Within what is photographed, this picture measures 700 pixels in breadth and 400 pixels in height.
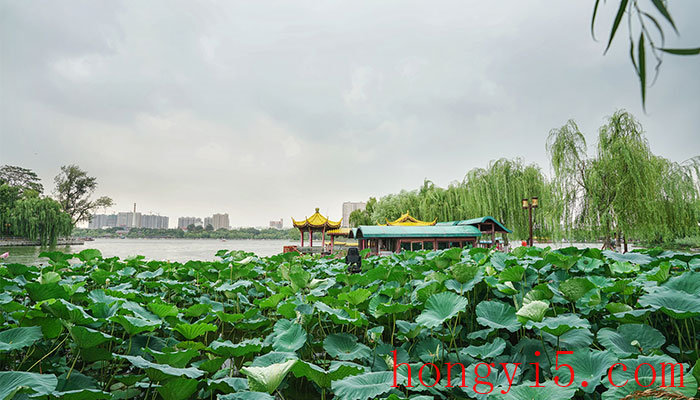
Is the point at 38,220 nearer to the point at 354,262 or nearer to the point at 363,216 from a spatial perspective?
the point at 363,216

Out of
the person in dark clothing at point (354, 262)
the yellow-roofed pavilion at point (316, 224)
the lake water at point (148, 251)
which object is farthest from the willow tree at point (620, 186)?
the lake water at point (148, 251)

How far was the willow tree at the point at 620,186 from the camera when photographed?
986 cm

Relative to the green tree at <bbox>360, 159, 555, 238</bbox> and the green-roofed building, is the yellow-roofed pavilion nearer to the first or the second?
the green-roofed building

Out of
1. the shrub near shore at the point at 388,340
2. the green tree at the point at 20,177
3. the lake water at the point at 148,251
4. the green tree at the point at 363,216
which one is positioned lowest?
the lake water at the point at 148,251

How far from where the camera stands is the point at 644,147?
32.8ft

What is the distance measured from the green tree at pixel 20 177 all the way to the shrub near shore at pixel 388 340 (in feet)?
138

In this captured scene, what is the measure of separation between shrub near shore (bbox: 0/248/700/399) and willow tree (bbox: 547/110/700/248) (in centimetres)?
965

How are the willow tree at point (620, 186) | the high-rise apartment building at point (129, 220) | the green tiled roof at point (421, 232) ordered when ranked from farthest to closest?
the high-rise apartment building at point (129, 220) → the green tiled roof at point (421, 232) → the willow tree at point (620, 186)

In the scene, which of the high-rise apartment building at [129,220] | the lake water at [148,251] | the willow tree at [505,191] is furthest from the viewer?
the high-rise apartment building at [129,220]

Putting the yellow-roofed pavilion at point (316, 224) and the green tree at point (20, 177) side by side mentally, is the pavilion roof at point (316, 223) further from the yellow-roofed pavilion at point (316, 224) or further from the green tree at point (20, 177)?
the green tree at point (20, 177)

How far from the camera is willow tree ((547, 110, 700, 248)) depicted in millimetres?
9859

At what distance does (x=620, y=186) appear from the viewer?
390 inches

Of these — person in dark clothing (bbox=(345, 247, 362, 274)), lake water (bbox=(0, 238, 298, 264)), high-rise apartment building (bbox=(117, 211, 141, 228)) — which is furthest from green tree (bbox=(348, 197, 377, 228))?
high-rise apartment building (bbox=(117, 211, 141, 228))

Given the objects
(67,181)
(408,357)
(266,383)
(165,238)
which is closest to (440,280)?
(408,357)
